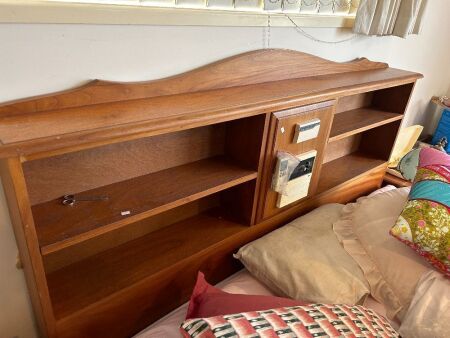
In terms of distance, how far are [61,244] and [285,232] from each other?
0.72 m

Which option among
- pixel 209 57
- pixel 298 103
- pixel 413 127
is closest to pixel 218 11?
pixel 209 57

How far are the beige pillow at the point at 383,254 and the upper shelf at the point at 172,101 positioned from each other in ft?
1.45

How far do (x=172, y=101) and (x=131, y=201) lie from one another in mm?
281

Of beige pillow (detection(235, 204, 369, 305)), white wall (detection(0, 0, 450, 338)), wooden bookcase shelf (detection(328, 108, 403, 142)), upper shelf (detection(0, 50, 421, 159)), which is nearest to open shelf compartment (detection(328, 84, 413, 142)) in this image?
wooden bookcase shelf (detection(328, 108, 403, 142))

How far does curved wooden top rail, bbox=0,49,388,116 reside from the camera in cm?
79

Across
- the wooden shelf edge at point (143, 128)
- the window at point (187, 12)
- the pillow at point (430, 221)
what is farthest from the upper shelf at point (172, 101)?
the pillow at point (430, 221)

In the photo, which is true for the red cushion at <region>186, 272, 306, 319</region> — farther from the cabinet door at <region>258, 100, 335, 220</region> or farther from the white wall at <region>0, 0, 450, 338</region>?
the white wall at <region>0, 0, 450, 338</region>

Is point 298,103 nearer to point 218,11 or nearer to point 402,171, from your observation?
point 218,11

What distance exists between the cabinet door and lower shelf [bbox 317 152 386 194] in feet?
0.89

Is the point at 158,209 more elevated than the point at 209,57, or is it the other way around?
the point at 209,57

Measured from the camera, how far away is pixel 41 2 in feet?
2.36

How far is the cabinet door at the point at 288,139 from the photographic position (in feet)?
3.48

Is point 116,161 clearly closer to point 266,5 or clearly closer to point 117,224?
point 117,224

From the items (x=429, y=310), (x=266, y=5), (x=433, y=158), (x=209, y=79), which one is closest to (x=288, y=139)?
(x=209, y=79)
